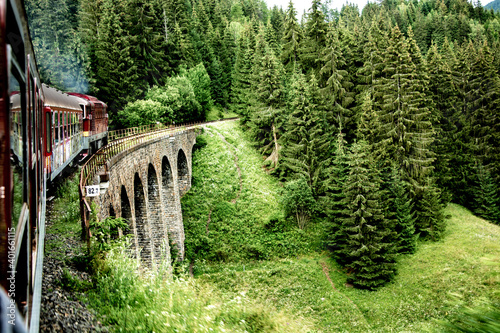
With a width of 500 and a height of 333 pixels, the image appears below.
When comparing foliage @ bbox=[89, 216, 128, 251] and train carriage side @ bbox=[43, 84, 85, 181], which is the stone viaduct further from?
foliage @ bbox=[89, 216, 128, 251]

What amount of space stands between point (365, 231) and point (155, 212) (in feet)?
49.2

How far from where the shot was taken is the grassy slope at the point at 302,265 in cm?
2012

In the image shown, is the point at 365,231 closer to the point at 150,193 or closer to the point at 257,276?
the point at 257,276

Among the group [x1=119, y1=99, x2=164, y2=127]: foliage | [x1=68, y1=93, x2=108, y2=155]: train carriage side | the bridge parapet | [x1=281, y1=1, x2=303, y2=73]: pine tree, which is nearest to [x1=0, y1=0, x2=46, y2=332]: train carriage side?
the bridge parapet

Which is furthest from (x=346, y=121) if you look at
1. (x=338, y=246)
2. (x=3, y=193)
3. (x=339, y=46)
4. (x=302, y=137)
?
(x=3, y=193)

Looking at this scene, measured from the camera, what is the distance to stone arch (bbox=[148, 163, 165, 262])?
79.9 feet

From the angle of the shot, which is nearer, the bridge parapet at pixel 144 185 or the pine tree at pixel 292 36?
the bridge parapet at pixel 144 185

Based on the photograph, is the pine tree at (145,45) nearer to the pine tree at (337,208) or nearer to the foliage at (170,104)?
the foliage at (170,104)

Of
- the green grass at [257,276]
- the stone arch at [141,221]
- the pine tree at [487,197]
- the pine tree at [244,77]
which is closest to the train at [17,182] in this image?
the green grass at [257,276]

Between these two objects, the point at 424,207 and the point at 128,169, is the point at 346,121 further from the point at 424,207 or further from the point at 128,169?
the point at 128,169

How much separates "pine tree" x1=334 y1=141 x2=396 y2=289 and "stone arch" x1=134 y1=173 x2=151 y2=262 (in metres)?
13.7

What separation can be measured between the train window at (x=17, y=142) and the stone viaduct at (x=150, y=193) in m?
8.33

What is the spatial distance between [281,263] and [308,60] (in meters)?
22.7

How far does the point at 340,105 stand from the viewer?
3606cm
